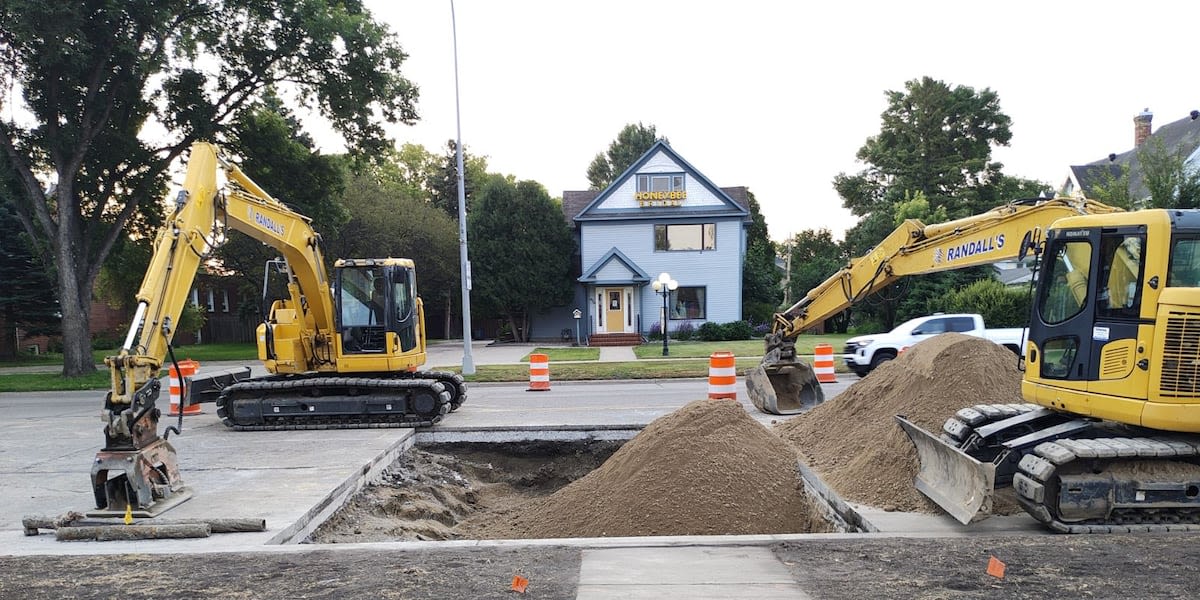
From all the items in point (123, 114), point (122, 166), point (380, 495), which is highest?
point (123, 114)

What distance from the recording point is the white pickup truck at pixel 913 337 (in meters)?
17.9

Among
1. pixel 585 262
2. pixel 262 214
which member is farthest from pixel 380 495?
pixel 585 262

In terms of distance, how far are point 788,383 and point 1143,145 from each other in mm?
24256

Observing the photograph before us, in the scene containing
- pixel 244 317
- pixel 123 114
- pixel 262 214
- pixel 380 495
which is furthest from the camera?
pixel 244 317

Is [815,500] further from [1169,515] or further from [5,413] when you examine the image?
[5,413]

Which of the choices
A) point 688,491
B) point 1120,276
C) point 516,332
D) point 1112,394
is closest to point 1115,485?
point 1112,394

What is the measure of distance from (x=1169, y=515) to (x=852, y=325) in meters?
36.1

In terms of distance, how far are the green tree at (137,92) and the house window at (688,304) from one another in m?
17.9

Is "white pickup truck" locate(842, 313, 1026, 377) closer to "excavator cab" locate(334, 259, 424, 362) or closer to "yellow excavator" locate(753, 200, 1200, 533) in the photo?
"excavator cab" locate(334, 259, 424, 362)

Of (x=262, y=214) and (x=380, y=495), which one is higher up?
(x=262, y=214)

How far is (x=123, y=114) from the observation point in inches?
771

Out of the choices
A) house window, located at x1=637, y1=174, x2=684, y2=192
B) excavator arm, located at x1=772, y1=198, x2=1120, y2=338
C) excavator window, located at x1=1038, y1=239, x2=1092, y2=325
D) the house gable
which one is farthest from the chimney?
excavator window, located at x1=1038, y1=239, x2=1092, y2=325

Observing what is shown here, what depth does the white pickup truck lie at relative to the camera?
1791 centimetres

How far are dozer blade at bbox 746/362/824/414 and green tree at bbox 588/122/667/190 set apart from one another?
2416 inches
